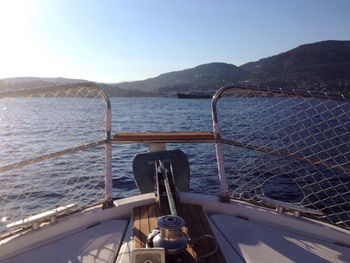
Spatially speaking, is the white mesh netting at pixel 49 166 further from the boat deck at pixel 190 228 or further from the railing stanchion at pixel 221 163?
the railing stanchion at pixel 221 163

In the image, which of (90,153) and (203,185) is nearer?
(203,185)

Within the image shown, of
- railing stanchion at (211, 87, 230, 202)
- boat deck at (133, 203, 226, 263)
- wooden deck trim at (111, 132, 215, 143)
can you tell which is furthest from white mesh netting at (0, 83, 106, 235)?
railing stanchion at (211, 87, 230, 202)

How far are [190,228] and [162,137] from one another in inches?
63.1

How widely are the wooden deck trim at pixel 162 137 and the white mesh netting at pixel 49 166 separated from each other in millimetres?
367

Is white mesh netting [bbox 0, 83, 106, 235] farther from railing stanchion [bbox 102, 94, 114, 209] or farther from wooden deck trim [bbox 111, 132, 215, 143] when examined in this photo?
wooden deck trim [bbox 111, 132, 215, 143]

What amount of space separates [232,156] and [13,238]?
1592 cm

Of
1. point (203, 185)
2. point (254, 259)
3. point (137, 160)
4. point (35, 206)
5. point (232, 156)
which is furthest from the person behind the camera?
point (232, 156)

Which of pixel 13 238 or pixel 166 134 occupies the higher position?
pixel 166 134

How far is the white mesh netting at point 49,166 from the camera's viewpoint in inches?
163

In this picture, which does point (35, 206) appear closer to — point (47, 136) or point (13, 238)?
point (13, 238)

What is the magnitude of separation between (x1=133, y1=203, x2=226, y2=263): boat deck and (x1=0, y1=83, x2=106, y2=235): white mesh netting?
894mm

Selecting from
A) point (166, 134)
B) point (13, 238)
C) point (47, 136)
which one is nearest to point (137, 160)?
point (166, 134)

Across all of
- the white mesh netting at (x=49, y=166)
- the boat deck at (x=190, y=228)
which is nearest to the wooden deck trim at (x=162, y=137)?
the white mesh netting at (x=49, y=166)

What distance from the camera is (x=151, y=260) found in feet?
8.47
